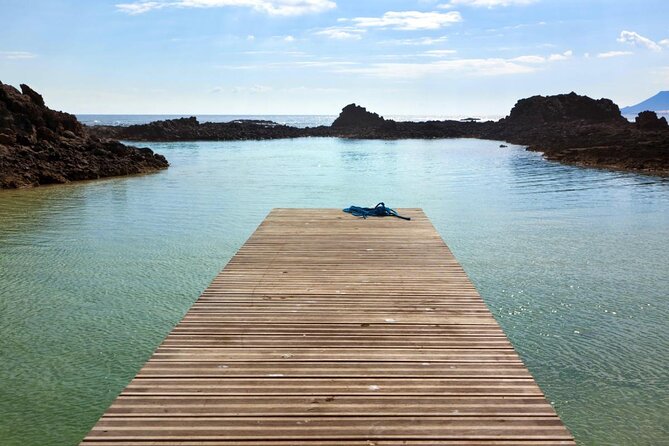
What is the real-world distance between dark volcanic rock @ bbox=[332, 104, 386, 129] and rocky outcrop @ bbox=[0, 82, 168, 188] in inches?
3173

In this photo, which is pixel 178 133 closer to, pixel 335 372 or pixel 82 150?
pixel 82 150

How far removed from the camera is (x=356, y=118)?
117438 mm

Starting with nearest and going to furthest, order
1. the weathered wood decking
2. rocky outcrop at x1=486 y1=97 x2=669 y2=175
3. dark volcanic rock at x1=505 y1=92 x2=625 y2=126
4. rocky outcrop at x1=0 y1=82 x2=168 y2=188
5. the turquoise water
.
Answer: the weathered wood decking, the turquoise water, rocky outcrop at x1=0 y1=82 x2=168 y2=188, rocky outcrop at x1=486 y1=97 x2=669 y2=175, dark volcanic rock at x1=505 y1=92 x2=625 y2=126

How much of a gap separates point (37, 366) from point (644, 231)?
15521 mm

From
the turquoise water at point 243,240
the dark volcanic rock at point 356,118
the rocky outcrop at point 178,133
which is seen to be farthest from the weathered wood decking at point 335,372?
the dark volcanic rock at point 356,118

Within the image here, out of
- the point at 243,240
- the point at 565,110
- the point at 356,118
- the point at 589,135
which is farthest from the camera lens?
the point at 356,118

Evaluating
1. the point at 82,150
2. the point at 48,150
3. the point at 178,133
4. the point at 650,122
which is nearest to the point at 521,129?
the point at 650,122

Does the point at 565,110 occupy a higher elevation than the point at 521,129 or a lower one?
higher

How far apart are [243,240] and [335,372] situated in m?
11.3

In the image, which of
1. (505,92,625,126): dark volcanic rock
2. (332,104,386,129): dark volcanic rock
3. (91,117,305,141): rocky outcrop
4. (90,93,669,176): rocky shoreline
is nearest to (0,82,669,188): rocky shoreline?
(90,93,669,176): rocky shoreline

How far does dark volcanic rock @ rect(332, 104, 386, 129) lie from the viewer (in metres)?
116

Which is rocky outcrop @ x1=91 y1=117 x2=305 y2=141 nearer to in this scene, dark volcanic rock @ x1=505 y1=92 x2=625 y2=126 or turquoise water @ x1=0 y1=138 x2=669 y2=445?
dark volcanic rock @ x1=505 y1=92 x2=625 y2=126

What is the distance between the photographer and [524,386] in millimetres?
4434

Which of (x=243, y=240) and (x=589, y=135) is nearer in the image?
(x=243, y=240)
